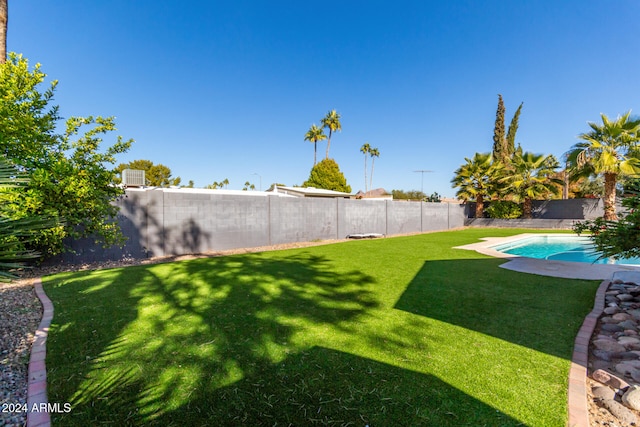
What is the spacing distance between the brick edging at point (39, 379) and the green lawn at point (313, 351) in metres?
Answer: 0.07

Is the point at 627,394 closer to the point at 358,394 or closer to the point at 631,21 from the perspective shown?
the point at 358,394

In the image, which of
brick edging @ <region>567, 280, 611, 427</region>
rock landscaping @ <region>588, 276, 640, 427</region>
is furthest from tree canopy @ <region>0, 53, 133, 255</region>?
rock landscaping @ <region>588, 276, 640, 427</region>

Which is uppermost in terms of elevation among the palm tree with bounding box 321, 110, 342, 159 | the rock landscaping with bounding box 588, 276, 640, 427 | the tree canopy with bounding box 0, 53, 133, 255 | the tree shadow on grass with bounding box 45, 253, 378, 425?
the palm tree with bounding box 321, 110, 342, 159

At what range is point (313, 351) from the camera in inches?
121

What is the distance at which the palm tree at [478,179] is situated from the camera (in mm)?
22125

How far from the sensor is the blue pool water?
11976 millimetres

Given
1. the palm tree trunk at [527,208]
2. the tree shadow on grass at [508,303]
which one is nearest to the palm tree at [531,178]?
the palm tree trunk at [527,208]

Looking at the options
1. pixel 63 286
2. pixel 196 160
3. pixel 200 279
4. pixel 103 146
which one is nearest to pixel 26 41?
pixel 103 146

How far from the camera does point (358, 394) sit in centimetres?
238

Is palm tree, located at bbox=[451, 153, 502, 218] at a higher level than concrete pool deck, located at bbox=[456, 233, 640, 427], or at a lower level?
higher

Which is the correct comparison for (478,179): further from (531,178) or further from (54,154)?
(54,154)

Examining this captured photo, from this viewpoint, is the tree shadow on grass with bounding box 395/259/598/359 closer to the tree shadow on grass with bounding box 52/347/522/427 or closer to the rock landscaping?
the rock landscaping

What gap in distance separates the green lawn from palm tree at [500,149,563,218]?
59.0 ft

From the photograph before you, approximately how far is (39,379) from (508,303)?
6.06 m
